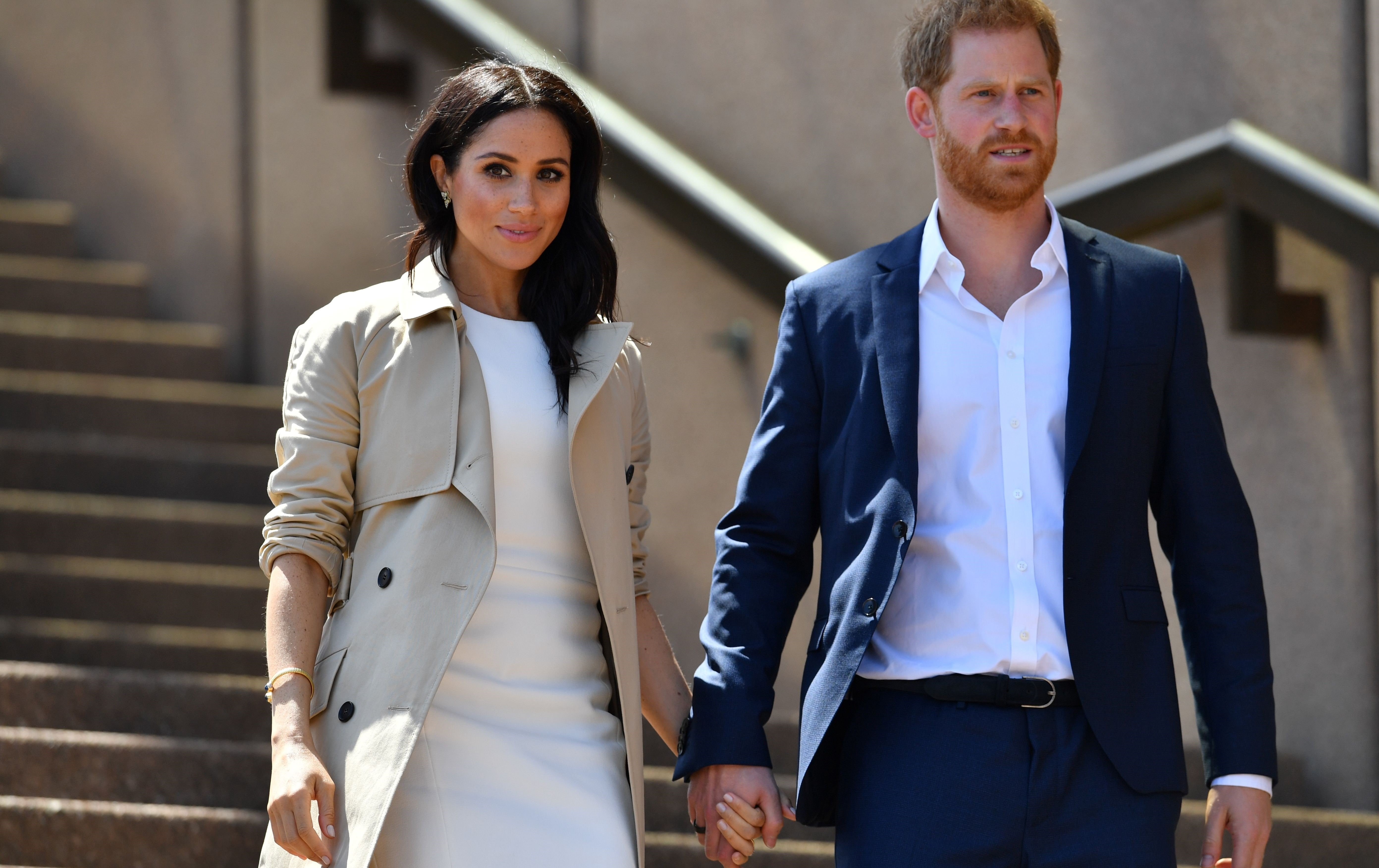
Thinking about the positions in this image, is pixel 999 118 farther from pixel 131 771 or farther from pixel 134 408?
pixel 134 408

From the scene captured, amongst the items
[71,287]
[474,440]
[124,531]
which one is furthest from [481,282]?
[71,287]

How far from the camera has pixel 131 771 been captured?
3.59 m

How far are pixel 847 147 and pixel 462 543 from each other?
301 cm

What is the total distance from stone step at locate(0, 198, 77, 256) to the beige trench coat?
391 cm

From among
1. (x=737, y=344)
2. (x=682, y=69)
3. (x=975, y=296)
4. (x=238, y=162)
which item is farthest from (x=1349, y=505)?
(x=238, y=162)

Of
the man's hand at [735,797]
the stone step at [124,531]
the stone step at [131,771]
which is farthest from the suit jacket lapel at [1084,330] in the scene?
the stone step at [124,531]

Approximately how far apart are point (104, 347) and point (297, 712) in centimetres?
364

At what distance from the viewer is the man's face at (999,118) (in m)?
2.32

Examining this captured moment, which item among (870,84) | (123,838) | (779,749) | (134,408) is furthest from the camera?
(134,408)

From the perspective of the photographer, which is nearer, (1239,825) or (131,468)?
(1239,825)

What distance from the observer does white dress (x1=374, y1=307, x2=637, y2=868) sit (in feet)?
6.89

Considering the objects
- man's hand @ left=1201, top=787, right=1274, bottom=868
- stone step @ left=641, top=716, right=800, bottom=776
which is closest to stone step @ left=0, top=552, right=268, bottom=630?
stone step @ left=641, top=716, right=800, bottom=776

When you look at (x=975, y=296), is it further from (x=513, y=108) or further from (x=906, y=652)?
(x=513, y=108)

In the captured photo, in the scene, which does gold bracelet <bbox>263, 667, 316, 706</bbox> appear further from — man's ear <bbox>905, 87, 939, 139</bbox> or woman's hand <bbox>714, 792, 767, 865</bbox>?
man's ear <bbox>905, 87, 939, 139</bbox>
